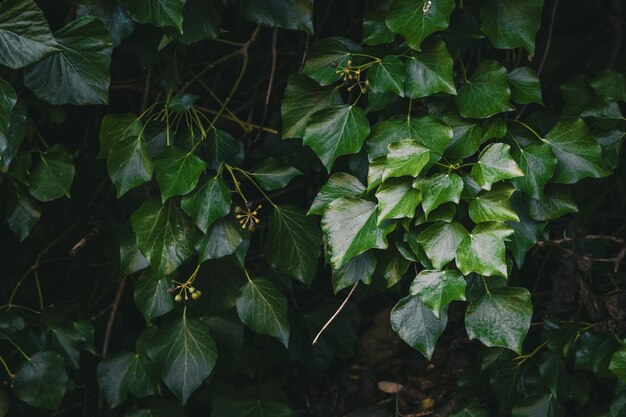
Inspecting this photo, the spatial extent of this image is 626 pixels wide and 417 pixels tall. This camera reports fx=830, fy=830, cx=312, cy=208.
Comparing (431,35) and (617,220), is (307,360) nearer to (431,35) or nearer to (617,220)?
(617,220)

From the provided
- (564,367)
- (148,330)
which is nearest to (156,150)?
(148,330)

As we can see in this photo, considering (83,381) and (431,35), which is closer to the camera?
(431,35)

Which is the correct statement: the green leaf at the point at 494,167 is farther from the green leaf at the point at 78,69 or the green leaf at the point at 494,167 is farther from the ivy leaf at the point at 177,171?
the green leaf at the point at 78,69

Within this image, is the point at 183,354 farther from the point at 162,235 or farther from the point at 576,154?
the point at 576,154

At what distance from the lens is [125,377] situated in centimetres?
190

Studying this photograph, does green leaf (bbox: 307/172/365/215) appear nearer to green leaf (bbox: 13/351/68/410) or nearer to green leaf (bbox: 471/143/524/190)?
green leaf (bbox: 471/143/524/190)

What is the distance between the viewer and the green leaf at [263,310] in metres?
1.70

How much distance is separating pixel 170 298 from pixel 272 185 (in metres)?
0.32

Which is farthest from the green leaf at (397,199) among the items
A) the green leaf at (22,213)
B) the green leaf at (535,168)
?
the green leaf at (22,213)

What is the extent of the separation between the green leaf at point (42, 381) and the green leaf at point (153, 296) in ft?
0.93

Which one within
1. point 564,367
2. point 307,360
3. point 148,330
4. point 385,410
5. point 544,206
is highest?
point 544,206

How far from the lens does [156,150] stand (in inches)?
65.9

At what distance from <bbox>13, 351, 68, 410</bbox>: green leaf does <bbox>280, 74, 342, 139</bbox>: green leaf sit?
754 mm

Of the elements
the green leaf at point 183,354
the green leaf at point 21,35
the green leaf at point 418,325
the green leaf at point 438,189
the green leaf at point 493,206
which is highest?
the green leaf at point 21,35
